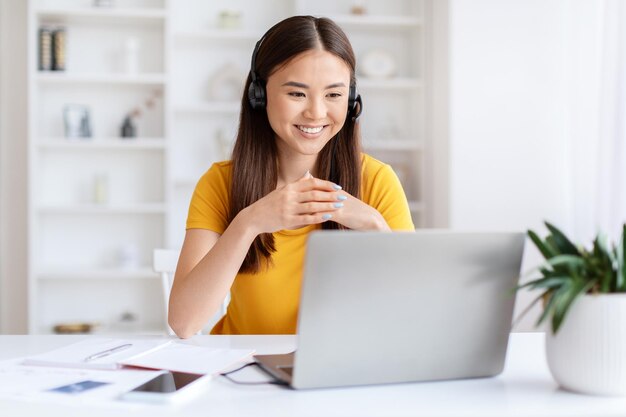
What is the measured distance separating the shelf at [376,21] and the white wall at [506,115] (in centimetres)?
35

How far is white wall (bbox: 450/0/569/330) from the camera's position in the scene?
385 cm

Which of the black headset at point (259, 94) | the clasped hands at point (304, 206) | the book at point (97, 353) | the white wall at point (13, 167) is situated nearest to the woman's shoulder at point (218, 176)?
the black headset at point (259, 94)

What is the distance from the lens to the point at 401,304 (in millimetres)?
1014

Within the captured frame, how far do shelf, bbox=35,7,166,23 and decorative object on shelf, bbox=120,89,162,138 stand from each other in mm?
428

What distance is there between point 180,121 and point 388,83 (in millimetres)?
1218

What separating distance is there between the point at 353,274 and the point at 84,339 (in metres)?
0.67

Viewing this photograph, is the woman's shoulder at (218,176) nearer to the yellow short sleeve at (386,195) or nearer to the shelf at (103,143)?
the yellow short sleeve at (386,195)

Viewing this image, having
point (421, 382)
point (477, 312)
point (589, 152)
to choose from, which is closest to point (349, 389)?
point (421, 382)

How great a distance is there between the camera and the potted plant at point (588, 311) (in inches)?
37.8

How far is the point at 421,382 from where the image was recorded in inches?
42.3

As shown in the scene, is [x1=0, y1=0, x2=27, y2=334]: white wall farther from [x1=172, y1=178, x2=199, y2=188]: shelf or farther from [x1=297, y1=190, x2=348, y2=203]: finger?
[x1=297, y1=190, x2=348, y2=203]: finger

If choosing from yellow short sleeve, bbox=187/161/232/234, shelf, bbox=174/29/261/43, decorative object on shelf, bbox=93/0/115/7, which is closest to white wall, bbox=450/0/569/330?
shelf, bbox=174/29/261/43

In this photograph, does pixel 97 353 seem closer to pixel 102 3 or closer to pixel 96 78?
pixel 96 78

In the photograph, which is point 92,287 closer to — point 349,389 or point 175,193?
point 175,193
